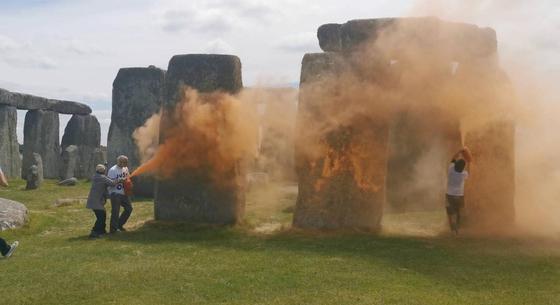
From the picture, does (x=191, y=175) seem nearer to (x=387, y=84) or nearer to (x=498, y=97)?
(x=387, y=84)

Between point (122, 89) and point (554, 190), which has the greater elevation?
point (122, 89)

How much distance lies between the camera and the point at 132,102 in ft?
79.3

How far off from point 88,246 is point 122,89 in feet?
44.2

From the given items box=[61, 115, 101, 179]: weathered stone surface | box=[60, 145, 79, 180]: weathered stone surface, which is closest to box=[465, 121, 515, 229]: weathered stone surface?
box=[60, 145, 79, 180]: weathered stone surface

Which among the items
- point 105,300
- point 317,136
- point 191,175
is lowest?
point 105,300

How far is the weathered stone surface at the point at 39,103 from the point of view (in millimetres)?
28667

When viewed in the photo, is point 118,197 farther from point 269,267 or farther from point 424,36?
point 424,36

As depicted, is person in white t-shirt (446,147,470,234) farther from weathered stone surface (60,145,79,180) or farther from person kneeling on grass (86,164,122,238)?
weathered stone surface (60,145,79,180)

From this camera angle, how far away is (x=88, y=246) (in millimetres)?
11695

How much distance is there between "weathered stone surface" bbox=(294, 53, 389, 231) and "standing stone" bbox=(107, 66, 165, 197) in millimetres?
11799

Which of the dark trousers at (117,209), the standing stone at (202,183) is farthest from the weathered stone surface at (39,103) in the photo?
the dark trousers at (117,209)

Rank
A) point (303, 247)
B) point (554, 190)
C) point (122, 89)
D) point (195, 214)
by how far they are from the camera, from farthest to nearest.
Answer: point (122, 89) < point (554, 190) < point (195, 214) < point (303, 247)

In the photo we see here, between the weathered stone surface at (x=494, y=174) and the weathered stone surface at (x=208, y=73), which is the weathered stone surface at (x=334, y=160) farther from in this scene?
the weathered stone surface at (x=494, y=174)

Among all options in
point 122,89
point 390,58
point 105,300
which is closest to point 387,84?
point 390,58
